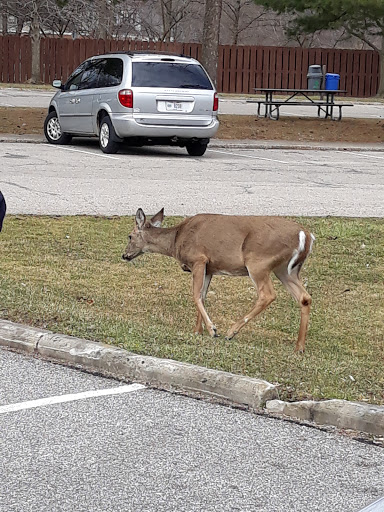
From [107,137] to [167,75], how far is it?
164 cm

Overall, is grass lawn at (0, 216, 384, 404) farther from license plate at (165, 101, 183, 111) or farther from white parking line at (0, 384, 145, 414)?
license plate at (165, 101, 183, 111)

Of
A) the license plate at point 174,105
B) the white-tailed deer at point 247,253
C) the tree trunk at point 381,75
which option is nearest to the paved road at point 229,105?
the tree trunk at point 381,75

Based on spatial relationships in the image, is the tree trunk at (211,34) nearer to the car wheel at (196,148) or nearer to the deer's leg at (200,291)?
the car wheel at (196,148)

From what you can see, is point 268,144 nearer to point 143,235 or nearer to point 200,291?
point 143,235

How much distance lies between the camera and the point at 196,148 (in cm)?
1927

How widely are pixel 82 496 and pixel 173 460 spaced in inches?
23.4

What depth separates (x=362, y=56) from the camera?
162 ft

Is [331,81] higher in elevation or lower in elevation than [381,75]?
lower

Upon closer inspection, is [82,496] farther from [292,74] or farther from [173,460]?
[292,74]

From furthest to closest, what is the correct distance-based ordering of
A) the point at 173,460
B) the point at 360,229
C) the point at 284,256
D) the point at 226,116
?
the point at 226,116 < the point at 360,229 < the point at 284,256 < the point at 173,460

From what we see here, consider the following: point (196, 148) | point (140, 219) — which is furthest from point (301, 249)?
point (196, 148)

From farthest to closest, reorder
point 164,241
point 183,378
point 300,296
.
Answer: point 164,241 → point 300,296 → point 183,378

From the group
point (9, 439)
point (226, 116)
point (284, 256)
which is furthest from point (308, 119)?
point (9, 439)

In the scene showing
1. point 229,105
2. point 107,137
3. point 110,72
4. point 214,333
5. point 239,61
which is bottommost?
point 214,333
